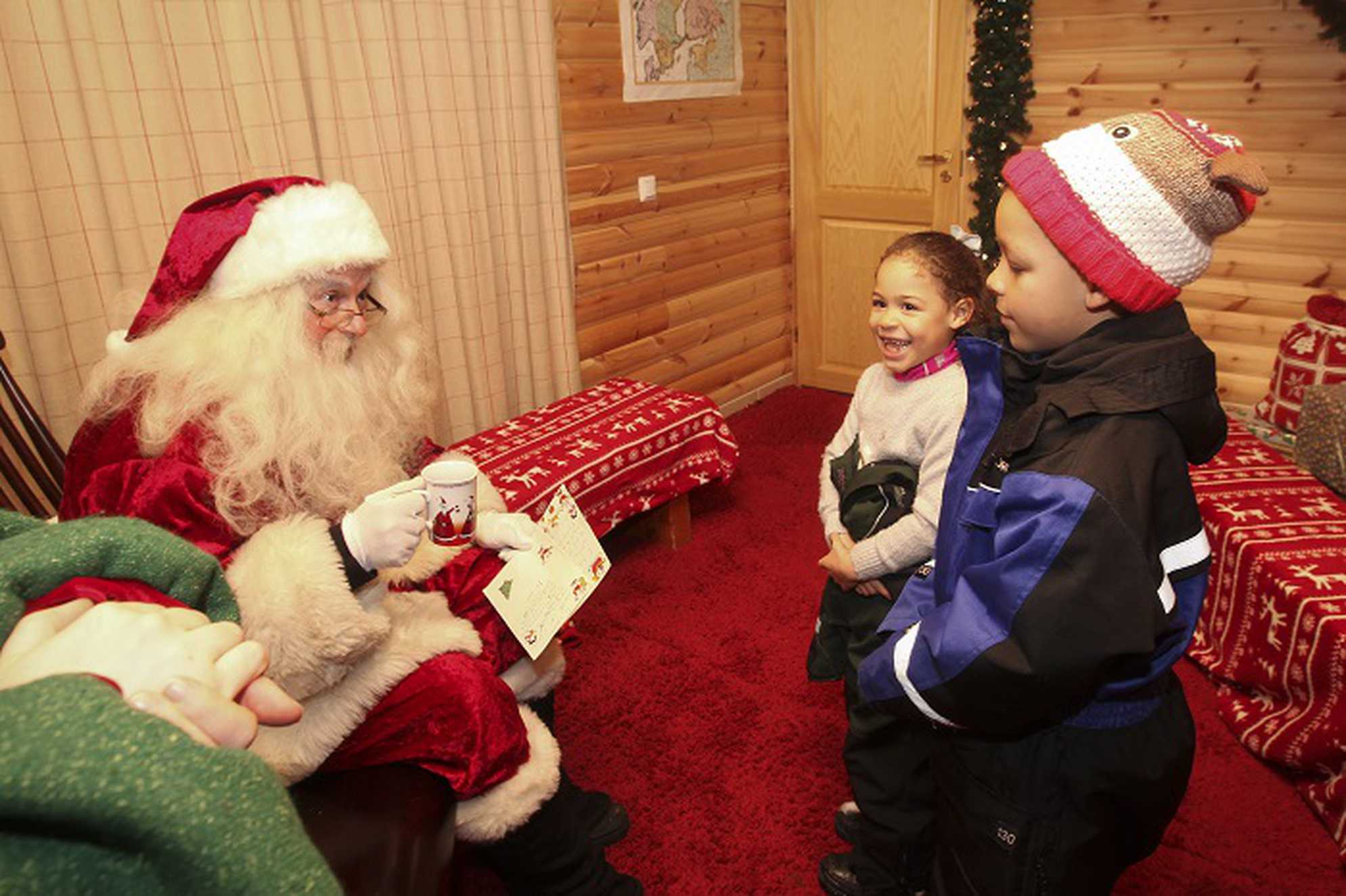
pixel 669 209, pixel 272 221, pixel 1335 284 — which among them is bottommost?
pixel 1335 284

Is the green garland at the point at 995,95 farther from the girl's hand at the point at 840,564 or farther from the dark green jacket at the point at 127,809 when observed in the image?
the dark green jacket at the point at 127,809

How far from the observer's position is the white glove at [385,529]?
1441 millimetres

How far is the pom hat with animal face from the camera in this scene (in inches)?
43.0

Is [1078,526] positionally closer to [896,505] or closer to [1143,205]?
[1143,205]

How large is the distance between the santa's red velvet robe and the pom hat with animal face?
1.15 m

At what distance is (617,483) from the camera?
116 inches

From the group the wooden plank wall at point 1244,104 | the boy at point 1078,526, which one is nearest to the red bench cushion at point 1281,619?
the boy at point 1078,526

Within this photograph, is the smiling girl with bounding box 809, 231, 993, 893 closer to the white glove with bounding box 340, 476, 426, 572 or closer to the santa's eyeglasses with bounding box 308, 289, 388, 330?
the white glove with bounding box 340, 476, 426, 572

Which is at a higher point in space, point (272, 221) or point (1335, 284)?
point (272, 221)

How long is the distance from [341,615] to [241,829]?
0.92 meters

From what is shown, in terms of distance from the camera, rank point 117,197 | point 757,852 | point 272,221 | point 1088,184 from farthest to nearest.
Result: 1. point 117,197
2. point 757,852
3. point 272,221
4. point 1088,184

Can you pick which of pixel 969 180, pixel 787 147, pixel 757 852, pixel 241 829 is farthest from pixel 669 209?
pixel 241 829

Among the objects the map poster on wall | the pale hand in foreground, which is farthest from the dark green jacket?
the map poster on wall

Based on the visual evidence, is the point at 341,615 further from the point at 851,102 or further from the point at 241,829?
the point at 851,102
